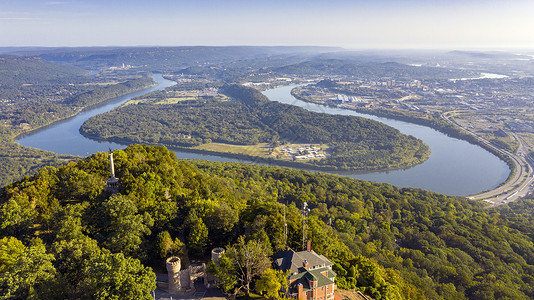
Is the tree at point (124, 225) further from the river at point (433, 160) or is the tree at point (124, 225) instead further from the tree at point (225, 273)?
the river at point (433, 160)

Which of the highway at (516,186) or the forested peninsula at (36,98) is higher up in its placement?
the forested peninsula at (36,98)

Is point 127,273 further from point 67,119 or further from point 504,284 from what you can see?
point 67,119

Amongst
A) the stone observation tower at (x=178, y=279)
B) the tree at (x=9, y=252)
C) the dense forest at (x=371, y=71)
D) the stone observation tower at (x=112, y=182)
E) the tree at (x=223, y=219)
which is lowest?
the stone observation tower at (x=178, y=279)

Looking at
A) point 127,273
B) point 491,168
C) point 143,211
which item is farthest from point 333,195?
point 491,168

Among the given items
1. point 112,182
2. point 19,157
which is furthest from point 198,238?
point 19,157

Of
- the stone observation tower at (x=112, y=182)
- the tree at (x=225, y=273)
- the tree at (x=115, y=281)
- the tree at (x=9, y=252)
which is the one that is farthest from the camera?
the stone observation tower at (x=112, y=182)

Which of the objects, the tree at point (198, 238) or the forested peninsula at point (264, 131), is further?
the forested peninsula at point (264, 131)

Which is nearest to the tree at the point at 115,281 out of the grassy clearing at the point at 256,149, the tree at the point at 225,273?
the tree at the point at 225,273

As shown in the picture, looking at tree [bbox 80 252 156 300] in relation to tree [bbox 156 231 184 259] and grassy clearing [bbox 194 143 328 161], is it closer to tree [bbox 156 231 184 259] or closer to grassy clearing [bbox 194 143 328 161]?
tree [bbox 156 231 184 259]
